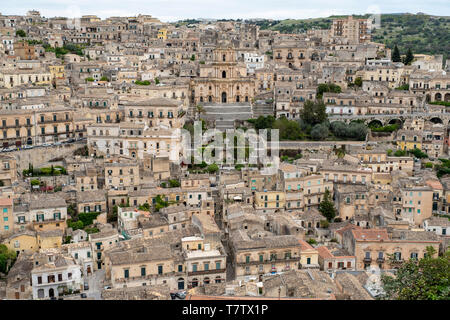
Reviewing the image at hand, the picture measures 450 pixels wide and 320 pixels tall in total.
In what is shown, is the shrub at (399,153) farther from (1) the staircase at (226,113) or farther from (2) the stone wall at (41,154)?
(2) the stone wall at (41,154)

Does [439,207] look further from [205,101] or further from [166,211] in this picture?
[205,101]

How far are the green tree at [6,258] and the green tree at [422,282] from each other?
11.2 metres

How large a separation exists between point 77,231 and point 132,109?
9685 millimetres

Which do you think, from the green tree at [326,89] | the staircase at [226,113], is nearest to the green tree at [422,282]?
the staircase at [226,113]

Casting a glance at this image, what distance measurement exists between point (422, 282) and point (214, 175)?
15905mm

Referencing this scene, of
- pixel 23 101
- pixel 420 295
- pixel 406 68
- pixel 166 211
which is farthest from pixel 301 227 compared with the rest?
pixel 406 68

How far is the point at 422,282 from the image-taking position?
27.5ft

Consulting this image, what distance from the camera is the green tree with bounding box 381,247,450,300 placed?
798 centimetres

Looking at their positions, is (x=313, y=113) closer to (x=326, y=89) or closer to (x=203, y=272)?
(x=326, y=89)

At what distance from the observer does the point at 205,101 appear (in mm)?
32938

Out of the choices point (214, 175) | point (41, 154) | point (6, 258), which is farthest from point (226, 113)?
point (6, 258)
